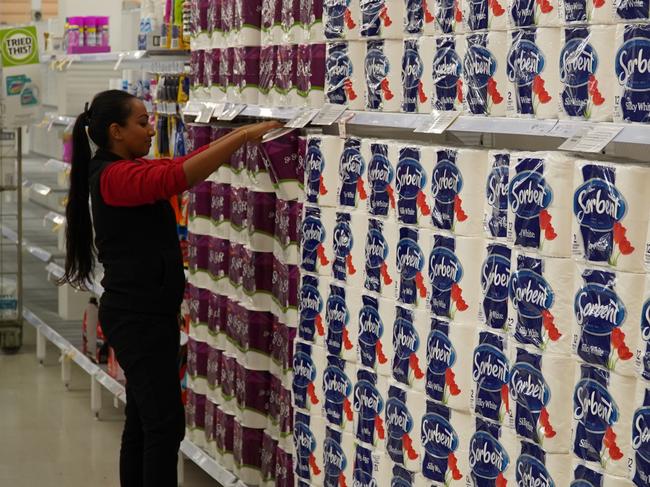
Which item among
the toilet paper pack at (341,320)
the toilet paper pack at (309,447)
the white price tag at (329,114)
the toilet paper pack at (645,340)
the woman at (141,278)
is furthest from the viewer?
the woman at (141,278)

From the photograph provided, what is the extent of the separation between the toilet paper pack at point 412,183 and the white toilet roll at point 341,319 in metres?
0.36

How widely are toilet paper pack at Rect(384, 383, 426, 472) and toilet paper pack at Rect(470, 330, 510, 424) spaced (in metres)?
0.27

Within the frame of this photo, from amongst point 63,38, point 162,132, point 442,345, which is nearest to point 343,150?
point 442,345

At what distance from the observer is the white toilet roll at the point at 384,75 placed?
305 centimetres

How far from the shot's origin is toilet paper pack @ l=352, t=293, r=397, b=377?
3029mm

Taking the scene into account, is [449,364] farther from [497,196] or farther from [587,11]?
[587,11]

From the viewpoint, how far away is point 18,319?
7746mm

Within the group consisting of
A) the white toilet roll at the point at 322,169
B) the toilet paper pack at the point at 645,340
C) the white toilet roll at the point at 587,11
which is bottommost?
the toilet paper pack at the point at 645,340

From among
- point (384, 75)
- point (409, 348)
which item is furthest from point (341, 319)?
point (384, 75)

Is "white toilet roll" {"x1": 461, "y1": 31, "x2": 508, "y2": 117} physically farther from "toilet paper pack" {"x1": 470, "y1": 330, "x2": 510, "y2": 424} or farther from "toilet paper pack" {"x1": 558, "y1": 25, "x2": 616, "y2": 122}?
"toilet paper pack" {"x1": 470, "y1": 330, "x2": 510, "y2": 424}

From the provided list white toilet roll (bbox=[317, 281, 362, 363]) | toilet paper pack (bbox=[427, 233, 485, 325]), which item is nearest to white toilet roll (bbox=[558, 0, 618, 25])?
toilet paper pack (bbox=[427, 233, 485, 325])

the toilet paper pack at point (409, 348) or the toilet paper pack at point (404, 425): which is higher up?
the toilet paper pack at point (409, 348)

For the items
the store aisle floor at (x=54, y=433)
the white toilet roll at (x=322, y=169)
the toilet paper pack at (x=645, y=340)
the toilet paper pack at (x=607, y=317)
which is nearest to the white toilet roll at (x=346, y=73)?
the white toilet roll at (x=322, y=169)

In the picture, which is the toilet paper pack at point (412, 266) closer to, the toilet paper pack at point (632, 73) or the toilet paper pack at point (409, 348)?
the toilet paper pack at point (409, 348)
